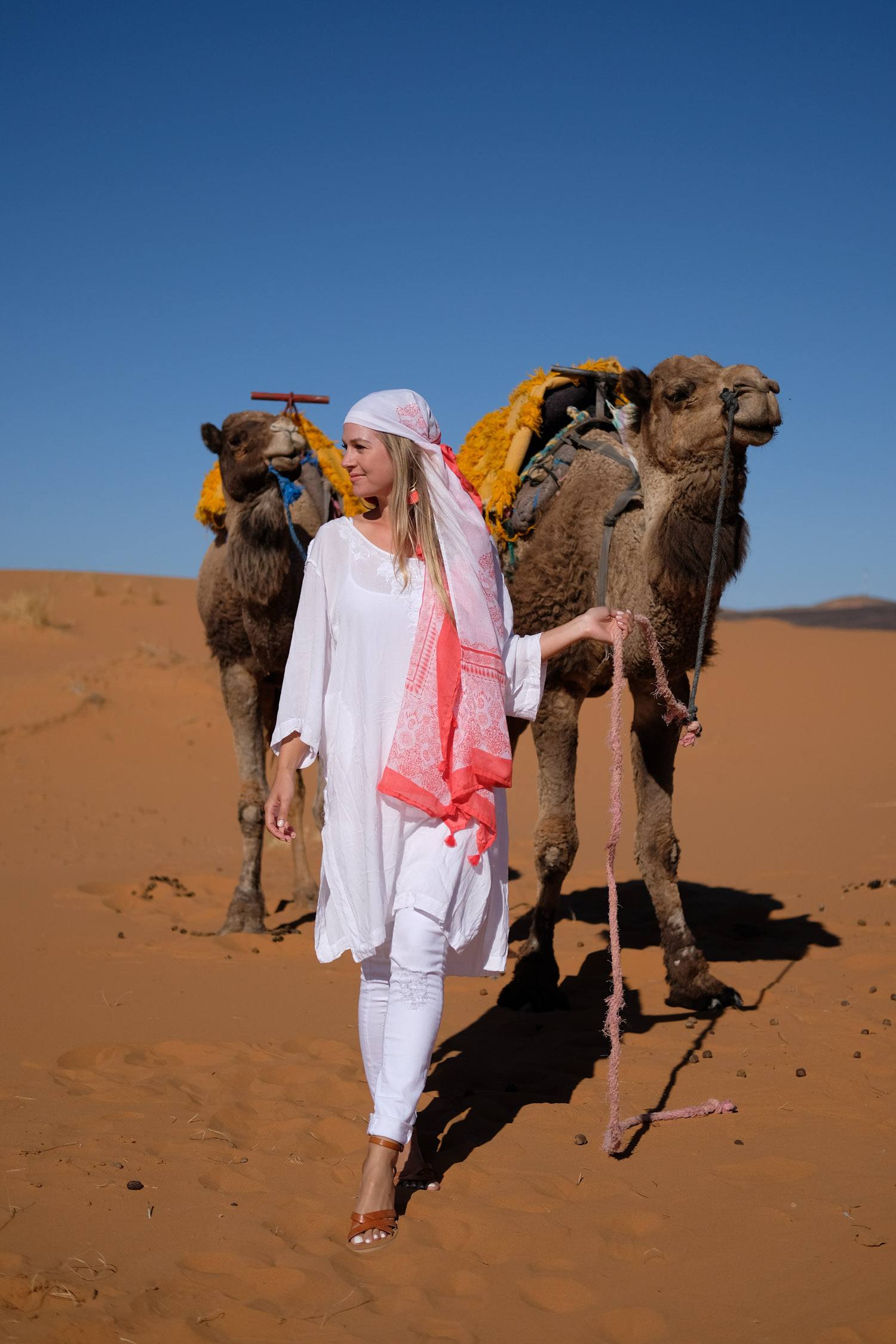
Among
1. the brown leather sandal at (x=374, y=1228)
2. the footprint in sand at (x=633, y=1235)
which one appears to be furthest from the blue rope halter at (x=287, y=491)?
the footprint in sand at (x=633, y=1235)

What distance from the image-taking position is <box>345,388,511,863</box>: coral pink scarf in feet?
11.4

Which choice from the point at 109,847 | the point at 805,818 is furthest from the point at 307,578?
the point at 805,818

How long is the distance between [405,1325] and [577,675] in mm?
3438

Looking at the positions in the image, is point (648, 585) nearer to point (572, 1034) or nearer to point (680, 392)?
point (680, 392)

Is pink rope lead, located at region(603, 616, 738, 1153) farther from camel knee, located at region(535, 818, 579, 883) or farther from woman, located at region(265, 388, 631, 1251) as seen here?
camel knee, located at region(535, 818, 579, 883)

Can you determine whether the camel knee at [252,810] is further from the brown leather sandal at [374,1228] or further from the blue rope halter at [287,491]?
the brown leather sandal at [374,1228]

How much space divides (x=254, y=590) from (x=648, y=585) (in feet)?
8.88

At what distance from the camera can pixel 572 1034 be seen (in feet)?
17.4

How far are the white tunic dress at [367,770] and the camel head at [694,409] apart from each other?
6.18ft

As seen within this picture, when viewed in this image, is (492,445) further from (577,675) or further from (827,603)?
(827,603)

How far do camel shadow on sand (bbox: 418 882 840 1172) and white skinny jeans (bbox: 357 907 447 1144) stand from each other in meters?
0.55

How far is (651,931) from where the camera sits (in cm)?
732

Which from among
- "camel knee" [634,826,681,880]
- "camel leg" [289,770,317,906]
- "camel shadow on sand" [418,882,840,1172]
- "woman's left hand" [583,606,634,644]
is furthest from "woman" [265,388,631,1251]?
"camel leg" [289,770,317,906]

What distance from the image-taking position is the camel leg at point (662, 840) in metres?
5.62
